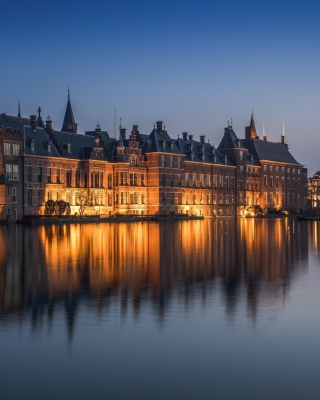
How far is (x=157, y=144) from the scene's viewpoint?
96.8m

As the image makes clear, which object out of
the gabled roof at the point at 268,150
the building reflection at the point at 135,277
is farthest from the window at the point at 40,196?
the gabled roof at the point at 268,150

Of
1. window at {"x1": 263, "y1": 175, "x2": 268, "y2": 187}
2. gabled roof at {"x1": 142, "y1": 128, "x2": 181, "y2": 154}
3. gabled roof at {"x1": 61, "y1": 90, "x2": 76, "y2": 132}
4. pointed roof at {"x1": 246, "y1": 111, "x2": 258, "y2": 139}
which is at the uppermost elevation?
pointed roof at {"x1": 246, "y1": 111, "x2": 258, "y2": 139}

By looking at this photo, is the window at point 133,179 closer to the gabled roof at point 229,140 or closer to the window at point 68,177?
the window at point 68,177

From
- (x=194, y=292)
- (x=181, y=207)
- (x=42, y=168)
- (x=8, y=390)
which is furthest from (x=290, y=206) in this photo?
(x=8, y=390)

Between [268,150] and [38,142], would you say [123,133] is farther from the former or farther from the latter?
[268,150]

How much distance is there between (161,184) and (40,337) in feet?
281

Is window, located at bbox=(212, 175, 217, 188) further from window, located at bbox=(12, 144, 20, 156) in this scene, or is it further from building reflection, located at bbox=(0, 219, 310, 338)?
building reflection, located at bbox=(0, 219, 310, 338)

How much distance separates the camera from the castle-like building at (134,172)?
76.8m

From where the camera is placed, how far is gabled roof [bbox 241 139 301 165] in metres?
126

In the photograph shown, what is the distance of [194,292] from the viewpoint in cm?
1773

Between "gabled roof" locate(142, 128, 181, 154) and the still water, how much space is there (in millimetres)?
72926

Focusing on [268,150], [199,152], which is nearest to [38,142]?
[199,152]

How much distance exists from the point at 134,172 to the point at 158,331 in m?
82.3

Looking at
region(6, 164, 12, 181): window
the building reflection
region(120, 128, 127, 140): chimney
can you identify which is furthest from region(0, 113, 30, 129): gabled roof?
the building reflection
